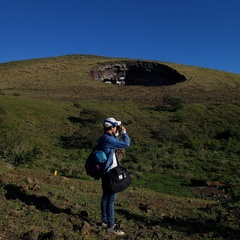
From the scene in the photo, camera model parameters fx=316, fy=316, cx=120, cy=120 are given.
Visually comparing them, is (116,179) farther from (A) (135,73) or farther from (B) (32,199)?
(A) (135,73)

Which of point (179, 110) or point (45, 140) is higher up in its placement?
point (179, 110)

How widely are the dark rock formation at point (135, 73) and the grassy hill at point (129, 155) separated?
9.64 feet

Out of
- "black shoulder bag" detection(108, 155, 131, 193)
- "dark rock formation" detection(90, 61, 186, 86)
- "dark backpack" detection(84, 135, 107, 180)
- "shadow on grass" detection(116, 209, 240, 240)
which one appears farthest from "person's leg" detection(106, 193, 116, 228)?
"dark rock formation" detection(90, 61, 186, 86)

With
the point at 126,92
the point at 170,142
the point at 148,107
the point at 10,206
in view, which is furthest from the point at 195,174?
the point at 126,92

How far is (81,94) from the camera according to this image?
166ft

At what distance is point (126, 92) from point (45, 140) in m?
31.4

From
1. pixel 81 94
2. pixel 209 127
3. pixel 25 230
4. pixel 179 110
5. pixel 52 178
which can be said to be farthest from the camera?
pixel 81 94

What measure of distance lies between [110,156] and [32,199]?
2.32 meters

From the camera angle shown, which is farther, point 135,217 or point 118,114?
point 118,114

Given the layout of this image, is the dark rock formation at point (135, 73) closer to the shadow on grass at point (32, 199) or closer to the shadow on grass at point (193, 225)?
the shadow on grass at point (32, 199)

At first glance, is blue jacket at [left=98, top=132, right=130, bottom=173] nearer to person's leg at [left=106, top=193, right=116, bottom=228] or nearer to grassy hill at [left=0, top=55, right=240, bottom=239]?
person's leg at [left=106, top=193, right=116, bottom=228]

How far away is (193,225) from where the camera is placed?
640 centimetres

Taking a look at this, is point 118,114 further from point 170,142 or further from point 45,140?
point 45,140

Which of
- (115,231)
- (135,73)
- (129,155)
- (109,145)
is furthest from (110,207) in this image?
(135,73)
